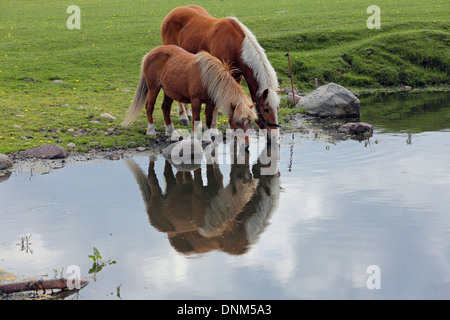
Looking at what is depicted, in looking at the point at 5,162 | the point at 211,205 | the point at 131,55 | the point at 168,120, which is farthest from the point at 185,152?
the point at 131,55

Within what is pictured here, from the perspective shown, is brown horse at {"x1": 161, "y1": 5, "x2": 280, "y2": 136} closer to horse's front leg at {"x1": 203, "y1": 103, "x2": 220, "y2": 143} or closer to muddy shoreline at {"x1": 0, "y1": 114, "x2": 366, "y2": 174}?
horse's front leg at {"x1": 203, "y1": 103, "x2": 220, "y2": 143}

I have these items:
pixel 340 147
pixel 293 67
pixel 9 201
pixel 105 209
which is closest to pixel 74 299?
pixel 105 209

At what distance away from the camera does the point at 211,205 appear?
27.9 ft

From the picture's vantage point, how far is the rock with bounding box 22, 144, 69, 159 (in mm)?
10984

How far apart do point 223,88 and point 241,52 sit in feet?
4.79

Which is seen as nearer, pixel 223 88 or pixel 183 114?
pixel 223 88

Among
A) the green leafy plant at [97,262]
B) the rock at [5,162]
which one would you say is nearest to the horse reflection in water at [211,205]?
the green leafy plant at [97,262]

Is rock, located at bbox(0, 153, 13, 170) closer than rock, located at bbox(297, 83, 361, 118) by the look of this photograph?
Yes

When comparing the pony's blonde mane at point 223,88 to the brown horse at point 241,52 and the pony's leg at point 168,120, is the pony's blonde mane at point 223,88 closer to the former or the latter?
the brown horse at point 241,52

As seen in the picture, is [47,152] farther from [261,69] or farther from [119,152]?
[261,69]

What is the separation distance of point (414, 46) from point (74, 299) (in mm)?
20593

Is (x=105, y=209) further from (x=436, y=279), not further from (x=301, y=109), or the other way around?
(x=301, y=109)

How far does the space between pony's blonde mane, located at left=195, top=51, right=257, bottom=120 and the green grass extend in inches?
96.3

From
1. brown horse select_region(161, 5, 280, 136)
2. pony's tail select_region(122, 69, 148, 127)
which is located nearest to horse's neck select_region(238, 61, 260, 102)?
brown horse select_region(161, 5, 280, 136)
